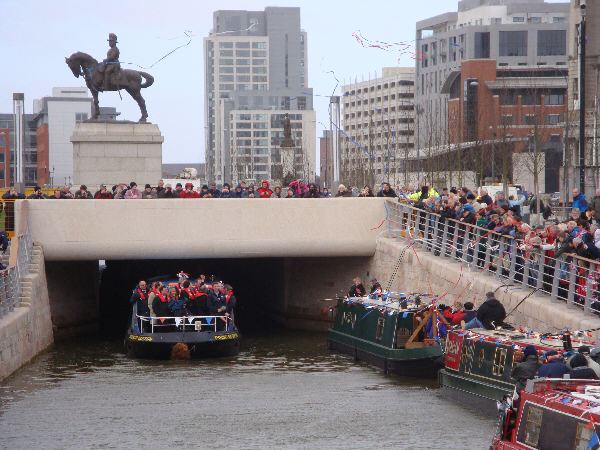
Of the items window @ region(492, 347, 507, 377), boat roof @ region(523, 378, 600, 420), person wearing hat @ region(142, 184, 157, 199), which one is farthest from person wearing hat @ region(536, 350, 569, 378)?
person wearing hat @ region(142, 184, 157, 199)

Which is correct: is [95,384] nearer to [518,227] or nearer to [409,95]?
[518,227]

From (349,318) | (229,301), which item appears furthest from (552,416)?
(229,301)

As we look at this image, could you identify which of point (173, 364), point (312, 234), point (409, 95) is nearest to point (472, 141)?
point (312, 234)

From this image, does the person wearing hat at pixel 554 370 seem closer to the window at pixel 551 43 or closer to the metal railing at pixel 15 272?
the metal railing at pixel 15 272

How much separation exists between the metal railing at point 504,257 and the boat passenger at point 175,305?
711 centimetres

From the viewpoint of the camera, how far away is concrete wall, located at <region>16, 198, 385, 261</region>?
32.0 meters

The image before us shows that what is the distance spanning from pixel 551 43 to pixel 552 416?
131725 millimetres

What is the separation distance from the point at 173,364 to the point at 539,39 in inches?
4639

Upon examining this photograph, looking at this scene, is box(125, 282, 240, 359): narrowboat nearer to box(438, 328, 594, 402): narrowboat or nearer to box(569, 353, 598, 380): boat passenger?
box(438, 328, 594, 402): narrowboat

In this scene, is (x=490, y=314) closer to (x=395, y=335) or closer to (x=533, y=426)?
(x=395, y=335)

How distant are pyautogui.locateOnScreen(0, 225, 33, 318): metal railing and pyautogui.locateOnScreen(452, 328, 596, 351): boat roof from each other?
11.9 metres

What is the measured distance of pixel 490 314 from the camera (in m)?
22.7

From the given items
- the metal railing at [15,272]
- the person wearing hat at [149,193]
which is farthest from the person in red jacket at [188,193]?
the metal railing at [15,272]

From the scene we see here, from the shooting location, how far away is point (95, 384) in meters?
25.6
